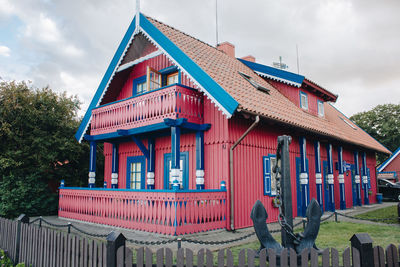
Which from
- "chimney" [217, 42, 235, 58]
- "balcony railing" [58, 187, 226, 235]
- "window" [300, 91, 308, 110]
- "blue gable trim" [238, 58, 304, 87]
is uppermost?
"chimney" [217, 42, 235, 58]

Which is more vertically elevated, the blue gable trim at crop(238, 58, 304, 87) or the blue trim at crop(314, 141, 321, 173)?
the blue gable trim at crop(238, 58, 304, 87)

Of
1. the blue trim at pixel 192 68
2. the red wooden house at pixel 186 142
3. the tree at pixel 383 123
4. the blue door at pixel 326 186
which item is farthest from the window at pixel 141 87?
the tree at pixel 383 123

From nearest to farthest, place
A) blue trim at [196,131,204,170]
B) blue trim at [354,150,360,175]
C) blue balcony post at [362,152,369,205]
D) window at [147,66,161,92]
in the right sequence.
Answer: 1. blue trim at [196,131,204,170]
2. window at [147,66,161,92]
3. blue trim at [354,150,360,175]
4. blue balcony post at [362,152,369,205]

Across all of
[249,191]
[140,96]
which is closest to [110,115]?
[140,96]

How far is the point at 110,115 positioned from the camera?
1318cm

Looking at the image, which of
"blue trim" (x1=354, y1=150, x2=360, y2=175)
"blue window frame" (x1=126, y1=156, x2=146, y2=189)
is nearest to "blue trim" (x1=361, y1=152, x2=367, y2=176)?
"blue trim" (x1=354, y1=150, x2=360, y2=175)

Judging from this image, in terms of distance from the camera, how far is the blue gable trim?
1609 centimetres

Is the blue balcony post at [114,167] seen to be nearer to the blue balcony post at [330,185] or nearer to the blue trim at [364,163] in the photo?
the blue balcony post at [330,185]

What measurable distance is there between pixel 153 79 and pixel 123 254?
9.58m

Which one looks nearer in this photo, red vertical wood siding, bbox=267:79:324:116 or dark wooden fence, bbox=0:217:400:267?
dark wooden fence, bbox=0:217:400:267

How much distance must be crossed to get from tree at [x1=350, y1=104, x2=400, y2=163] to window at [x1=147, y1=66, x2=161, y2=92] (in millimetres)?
48118

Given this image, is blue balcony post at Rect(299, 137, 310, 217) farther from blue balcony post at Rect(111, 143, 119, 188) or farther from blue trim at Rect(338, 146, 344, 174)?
blue balcony post at Rect(111, 143, 119, 188)

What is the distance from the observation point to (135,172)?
556 inches

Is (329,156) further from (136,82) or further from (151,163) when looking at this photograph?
(136,82)
